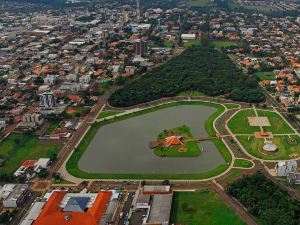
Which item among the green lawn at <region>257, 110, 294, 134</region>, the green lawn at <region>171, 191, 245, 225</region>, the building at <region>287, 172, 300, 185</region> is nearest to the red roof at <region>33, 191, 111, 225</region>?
the green lawn at <region>171, 191, 245, 225</region>

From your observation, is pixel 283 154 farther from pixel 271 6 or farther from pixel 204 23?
pixel 271 6

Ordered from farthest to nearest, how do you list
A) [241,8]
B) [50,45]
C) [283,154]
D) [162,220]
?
1. [241,8]
2. [50,45]
3. [283,154]
4. [162,220]

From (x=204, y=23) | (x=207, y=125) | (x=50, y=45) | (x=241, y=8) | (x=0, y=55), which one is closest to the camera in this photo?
(x=207, y=125)

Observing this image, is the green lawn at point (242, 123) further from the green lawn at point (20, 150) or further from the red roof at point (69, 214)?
the green lawn at point (20, 150)

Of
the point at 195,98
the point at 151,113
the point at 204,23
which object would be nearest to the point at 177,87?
the point at 195,98

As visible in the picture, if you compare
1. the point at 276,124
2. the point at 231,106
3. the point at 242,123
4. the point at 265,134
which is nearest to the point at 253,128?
the point at 242,123

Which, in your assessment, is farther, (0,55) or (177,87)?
(0,55)
